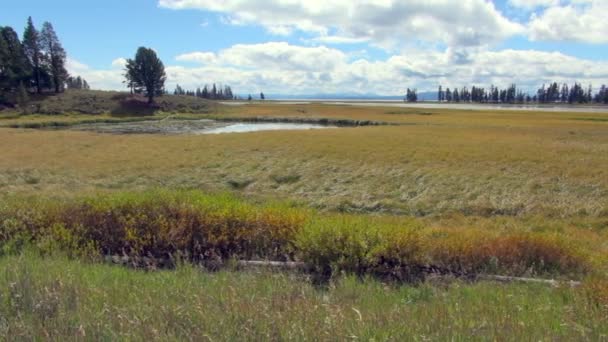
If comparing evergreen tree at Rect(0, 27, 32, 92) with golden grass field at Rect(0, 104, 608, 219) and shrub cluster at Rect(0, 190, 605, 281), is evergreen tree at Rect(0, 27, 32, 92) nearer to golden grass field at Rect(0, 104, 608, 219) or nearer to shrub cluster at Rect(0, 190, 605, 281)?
golden grass field at Rect(0, 104, 608, 219)

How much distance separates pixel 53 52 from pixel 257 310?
117 meters

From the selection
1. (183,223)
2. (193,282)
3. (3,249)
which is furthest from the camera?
(183,223)

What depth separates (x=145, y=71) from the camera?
325ft

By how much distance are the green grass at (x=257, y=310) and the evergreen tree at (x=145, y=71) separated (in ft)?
336

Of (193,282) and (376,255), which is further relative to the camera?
(376,255)

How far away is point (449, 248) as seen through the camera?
287 inches

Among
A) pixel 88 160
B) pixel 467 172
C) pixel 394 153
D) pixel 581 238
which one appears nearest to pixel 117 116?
pixel 88 160

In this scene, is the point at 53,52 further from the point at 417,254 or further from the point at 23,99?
the point at 417,254

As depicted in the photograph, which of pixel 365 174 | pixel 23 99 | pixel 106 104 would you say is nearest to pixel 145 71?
pixel 106 104

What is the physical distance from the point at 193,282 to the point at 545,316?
3742 millimetres

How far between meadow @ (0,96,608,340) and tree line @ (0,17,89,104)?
9290 centimetres

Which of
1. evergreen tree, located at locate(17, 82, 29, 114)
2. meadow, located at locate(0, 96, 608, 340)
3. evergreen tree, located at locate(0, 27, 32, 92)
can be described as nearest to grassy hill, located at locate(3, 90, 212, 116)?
evergreen tree, located at locate(17, 82, 29, 114)

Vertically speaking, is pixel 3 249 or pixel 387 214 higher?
pixel 3 249

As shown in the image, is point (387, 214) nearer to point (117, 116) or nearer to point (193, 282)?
point (193, 282)
